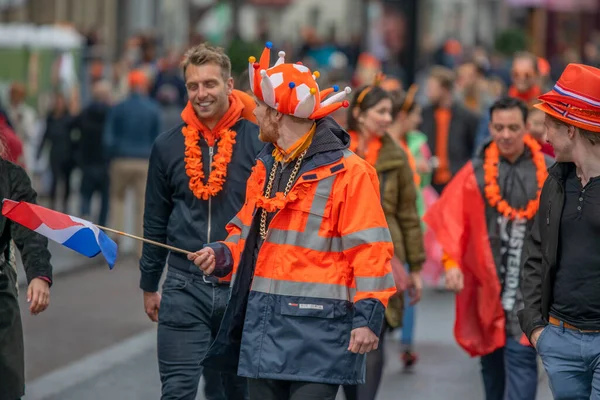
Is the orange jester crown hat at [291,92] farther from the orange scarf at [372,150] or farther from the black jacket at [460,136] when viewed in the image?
the black jacket at [460,136]

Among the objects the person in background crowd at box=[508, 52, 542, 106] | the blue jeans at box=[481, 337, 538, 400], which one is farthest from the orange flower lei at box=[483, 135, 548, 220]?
the person in background crowd at box=[508, 52, 542, 106]

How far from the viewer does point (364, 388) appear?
292 inches

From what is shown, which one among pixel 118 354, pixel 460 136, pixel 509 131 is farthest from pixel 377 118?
pixel 460 136

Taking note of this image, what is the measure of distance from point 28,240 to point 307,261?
130cm

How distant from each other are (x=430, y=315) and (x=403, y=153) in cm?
455

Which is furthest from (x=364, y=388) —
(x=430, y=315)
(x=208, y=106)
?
(x=430, y=315)

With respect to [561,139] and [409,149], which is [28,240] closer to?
[561,139]

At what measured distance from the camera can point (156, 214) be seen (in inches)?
271

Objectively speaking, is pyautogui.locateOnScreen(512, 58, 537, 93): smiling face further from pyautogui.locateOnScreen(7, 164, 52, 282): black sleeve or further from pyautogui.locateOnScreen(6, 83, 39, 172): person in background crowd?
pyautogui.locateOnScreen(6, 83, 39, 172): person in background crowd

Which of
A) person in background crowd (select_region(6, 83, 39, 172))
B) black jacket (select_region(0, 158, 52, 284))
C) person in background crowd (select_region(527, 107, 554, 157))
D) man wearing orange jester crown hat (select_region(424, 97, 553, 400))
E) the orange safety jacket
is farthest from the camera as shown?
person in background crowd (select_region(6, 83, 39, 172))

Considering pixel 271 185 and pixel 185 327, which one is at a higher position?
pixel 271 185

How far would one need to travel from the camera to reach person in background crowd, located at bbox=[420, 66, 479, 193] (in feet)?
48.2

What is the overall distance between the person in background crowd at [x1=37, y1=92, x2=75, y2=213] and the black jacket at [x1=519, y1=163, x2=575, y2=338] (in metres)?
13.2

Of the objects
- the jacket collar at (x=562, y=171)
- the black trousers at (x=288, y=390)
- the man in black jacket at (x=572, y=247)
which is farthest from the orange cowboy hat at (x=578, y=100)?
the black trousers at (x=288, y=390)
